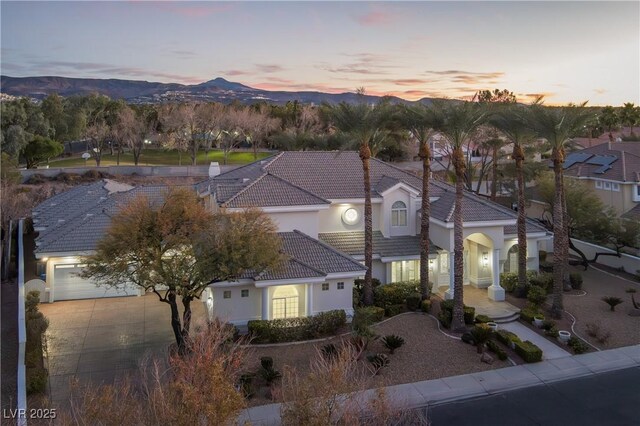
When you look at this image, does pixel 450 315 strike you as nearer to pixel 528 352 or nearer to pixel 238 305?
pixel 528 352

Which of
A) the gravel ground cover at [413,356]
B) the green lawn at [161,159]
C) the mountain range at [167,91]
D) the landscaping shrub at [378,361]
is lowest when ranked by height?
the gravel ground cover at [413,356]

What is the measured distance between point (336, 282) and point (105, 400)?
1657 cm

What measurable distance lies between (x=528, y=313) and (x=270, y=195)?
14.8 metres

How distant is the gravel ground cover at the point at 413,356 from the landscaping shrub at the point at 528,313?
458 centimetres

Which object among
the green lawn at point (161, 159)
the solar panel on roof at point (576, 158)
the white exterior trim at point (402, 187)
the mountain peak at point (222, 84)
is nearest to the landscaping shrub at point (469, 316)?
the white exterior trim at point (402, 187)

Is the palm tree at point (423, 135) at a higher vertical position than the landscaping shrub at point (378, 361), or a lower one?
higher

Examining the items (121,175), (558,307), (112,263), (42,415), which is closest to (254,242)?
(112,263)

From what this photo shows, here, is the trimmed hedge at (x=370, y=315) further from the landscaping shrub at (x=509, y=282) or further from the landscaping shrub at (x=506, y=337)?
the landscaping shrub at (x=509, y=282)

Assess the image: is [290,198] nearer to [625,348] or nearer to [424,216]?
[424,216]

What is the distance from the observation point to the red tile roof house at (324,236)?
23.5 m

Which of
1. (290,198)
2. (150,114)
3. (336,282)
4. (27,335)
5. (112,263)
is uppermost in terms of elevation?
(150,114)

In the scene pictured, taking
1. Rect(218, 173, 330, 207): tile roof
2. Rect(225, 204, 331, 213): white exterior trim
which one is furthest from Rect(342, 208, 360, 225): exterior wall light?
Rect(218, 173, 330, 207): tile roof

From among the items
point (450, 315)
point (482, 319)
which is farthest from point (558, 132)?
point (450, 315)

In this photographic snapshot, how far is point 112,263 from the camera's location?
18.7m
